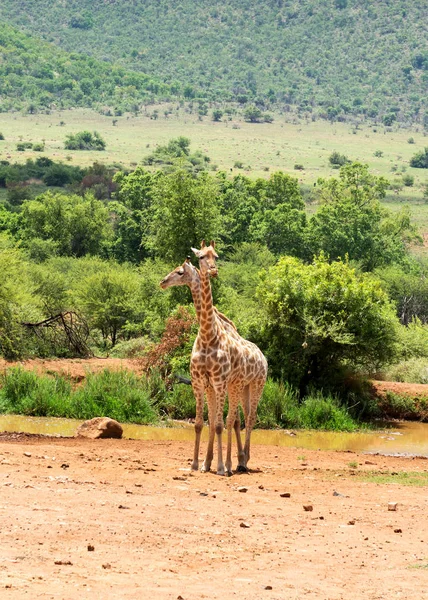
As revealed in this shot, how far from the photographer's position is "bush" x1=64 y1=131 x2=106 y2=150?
134125 mm

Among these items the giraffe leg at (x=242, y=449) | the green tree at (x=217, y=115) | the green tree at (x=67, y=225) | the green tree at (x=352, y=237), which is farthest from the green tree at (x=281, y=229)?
the green tree at (x=217, y=115)

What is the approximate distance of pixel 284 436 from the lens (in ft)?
84.1

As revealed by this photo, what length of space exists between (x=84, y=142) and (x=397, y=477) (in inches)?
4771

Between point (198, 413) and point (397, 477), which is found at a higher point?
point (198, 413)

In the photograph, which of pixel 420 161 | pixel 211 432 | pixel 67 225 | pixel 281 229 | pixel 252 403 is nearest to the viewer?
pixel 211 432

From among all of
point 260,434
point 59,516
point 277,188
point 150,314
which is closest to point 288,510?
point 59,516

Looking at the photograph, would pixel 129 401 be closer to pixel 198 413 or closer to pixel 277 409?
pixel 277 409

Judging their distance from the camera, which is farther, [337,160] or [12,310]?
[337,160]

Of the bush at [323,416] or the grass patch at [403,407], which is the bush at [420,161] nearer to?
the grass patch at [403,407]

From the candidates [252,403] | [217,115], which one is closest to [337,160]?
[217,115]

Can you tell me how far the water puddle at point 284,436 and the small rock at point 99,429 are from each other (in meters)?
2.04

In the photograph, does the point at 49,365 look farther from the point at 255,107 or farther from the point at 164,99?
the point at 164,99

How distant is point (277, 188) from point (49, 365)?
4579 centimetres

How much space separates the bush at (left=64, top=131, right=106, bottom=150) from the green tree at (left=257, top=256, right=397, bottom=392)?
105791 mm
